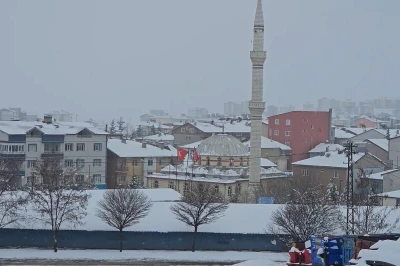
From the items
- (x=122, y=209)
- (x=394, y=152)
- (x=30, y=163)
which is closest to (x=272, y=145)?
(x=394, y=152)

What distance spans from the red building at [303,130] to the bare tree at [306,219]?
4159cm

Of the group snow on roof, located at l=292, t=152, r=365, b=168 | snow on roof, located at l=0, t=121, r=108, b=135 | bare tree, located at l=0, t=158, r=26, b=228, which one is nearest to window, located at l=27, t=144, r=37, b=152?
snow on roof, located at l=0, t=121, r=108, b=135

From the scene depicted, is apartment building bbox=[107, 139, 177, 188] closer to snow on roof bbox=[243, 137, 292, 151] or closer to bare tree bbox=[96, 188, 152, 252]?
snow on roof bbox=[243, 137, 292, 151]

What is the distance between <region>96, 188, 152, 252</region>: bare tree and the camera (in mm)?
30906

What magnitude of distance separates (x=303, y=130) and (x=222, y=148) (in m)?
21.5

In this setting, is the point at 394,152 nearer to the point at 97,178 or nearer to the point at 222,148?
the point at 222,148

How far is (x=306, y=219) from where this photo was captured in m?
29.2

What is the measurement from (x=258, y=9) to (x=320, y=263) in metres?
38.3

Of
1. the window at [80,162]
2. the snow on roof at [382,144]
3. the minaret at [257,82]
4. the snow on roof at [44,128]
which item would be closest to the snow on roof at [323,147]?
the snow on roof at [382,144]

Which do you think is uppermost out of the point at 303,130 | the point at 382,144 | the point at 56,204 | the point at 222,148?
the point at 303,130

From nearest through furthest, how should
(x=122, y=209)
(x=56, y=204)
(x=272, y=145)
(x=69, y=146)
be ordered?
(x=122, y=209) < (x=56, y=204) < (x=69, y=146) < (x=272, y=145)

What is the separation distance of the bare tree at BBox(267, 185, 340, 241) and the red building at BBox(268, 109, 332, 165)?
4159 cm

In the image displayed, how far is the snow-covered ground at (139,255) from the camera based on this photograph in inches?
1156

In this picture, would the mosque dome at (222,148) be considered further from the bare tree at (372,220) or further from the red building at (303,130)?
the bare tree at (372,220)
